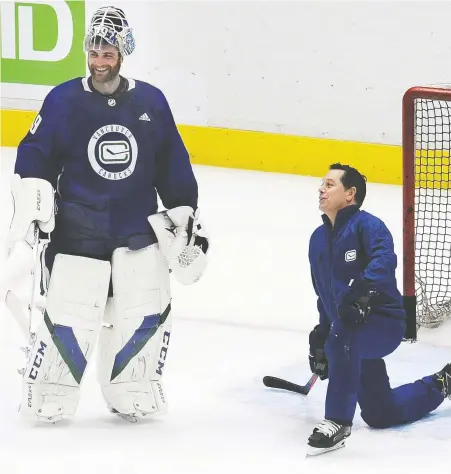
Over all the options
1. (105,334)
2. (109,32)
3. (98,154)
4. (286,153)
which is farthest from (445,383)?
(286,153)

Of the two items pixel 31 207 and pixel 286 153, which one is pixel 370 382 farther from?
pixel 286 153


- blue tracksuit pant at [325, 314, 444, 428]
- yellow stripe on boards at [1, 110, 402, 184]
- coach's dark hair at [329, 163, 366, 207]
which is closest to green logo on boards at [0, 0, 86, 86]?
yellow stripe on boards at [1, 110, 402, 184]

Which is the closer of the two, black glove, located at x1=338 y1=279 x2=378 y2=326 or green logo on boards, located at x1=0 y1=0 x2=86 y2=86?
black glove, located at x1=338 y1=279 x2=378 y2=326

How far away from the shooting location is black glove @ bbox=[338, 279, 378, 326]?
4.28 m

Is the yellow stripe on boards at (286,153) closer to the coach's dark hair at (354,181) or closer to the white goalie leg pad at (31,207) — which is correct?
the coach's dark hair at (354,181)

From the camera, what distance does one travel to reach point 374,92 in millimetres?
8094

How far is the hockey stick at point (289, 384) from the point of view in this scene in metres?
5.02

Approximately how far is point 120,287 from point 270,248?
255 centimetres

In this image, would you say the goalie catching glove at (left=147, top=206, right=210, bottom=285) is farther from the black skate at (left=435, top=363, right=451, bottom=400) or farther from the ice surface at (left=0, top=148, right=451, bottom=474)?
the black skate at (left=435, top=363, right=451, bottom=400)

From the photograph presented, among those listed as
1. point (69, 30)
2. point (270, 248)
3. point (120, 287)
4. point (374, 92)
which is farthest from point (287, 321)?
point (69, 30)

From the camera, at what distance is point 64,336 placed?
455cm

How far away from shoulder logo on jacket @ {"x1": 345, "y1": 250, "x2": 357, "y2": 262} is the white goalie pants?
60cm

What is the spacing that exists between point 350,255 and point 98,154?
838 millimetres

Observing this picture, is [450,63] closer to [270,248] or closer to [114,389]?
[270,248]
